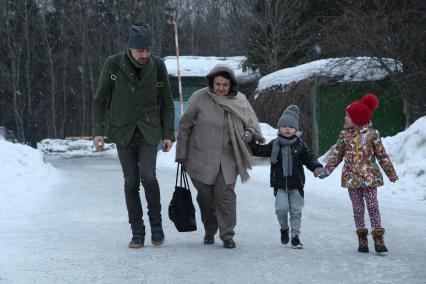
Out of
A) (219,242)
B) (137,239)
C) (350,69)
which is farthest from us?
(350,69)

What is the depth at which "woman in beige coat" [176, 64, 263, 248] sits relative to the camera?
20.9ft

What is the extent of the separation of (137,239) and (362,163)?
6.84 ft

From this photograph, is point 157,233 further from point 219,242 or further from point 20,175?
point 20,175

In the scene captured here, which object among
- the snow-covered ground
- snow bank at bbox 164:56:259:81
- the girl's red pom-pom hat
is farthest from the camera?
snow bank at bbox 164:56:259:81

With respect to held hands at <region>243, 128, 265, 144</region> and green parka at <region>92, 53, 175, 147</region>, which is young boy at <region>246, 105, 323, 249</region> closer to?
held hands at <region>243, 128, 265, 144</region>

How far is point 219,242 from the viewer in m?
6.70

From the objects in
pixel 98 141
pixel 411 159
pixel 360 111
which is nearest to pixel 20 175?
pixel 411 159

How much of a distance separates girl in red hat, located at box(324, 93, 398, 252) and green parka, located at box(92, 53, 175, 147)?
62.6 inches

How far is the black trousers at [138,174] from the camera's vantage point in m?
6.27

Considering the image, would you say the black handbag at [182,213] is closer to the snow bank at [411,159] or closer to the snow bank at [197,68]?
the snow bank at [411,159]

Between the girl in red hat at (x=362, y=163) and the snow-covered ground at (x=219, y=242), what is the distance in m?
0.33

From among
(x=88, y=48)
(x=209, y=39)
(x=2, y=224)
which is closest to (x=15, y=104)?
(x=88, y=48)

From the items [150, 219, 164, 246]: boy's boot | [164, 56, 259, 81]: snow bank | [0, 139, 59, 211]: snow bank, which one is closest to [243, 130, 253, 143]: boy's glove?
[150, 219, 164, 246]: boy's boot

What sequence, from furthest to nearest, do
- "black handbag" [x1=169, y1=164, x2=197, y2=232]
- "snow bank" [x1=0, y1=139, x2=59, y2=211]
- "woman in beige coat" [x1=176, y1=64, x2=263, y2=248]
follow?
"snow bank" [x1=0, y1=139, x2=59, y2=211] → "black handbag" [x1=169, y1=164, x2=197, y2=232] → "woman in beige coat" [x1=176, y1=64, x2=263, y2=248]
